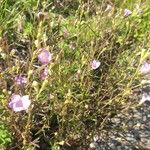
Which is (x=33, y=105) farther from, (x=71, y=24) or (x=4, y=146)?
(x=71, y=24)

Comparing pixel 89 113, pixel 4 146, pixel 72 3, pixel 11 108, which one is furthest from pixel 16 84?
pixel 72 3

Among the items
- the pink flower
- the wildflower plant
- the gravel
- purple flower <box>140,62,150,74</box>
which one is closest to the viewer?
the pink flower

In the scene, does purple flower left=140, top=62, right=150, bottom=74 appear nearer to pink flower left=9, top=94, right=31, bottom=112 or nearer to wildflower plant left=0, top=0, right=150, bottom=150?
wildflower plant left=0, top=0, right=150, bottom=150

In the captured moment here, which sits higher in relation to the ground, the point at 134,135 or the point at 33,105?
the point at 33,105

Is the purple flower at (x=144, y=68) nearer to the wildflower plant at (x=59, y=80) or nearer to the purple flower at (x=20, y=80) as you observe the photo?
the wildflower plant at (x=59, y=80)

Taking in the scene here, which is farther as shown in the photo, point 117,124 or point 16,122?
point 117,124

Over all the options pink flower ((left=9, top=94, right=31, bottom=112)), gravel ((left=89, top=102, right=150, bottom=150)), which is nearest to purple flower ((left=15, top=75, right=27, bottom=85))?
pink flower ((left=9, top=94, right=31, bottom=112))

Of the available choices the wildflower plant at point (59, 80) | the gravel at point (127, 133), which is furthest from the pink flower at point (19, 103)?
the gravel at point (127, 133)

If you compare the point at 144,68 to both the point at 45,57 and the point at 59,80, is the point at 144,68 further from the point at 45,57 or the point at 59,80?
the point at 45,57
